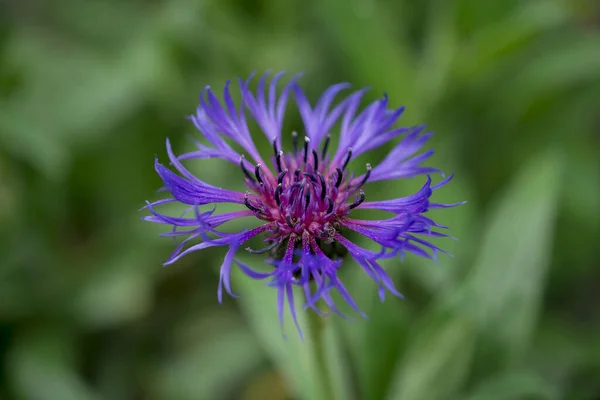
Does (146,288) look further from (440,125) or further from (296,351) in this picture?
(440,125)

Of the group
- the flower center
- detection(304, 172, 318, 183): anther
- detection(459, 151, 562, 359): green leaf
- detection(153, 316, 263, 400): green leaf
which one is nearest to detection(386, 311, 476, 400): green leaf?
detection(459, 151, 562, 359): green leaf

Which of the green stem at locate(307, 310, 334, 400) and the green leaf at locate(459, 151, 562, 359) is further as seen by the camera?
the green leaf at locate(459, 151, 562, 359)

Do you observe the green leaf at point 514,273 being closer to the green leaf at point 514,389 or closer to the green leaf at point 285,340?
the green leaf at point 514,389

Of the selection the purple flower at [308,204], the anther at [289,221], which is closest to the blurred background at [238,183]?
the purple flower at [308,204]

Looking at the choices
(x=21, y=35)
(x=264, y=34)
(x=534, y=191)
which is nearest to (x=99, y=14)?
(x=21, y=35)

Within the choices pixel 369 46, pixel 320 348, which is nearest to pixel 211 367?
pixel 320 348

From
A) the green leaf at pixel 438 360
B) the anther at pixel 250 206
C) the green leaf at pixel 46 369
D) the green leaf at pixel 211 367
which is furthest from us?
the green leaf at pixel 211 367

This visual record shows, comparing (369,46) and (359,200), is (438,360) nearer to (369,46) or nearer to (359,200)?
(359,200)

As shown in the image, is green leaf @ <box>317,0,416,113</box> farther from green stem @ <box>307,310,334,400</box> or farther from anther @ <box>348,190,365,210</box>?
green stem @ <box>307,310,334,400</box>
